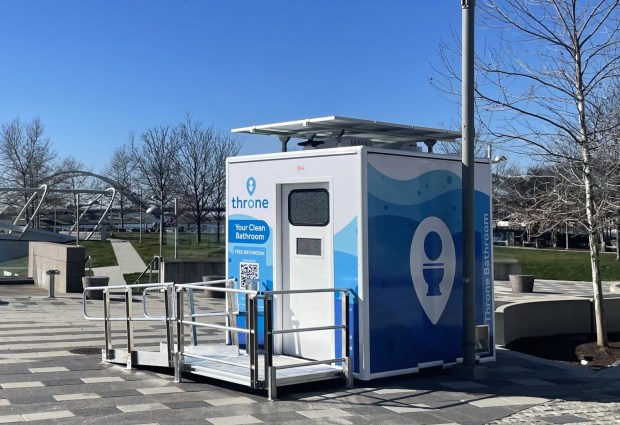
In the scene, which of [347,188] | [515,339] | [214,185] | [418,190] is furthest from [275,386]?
[214,185]

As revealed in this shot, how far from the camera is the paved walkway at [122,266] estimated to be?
28091mm

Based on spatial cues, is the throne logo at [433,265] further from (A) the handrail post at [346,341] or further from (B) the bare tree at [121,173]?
(B) the bare tree at [121,173]

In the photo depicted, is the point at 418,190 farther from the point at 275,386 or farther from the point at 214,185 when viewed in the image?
the point at 214,185

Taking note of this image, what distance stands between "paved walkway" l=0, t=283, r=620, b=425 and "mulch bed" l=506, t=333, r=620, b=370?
1284mm

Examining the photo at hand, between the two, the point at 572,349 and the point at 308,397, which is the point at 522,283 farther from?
the point at 308,397

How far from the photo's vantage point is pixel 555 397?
796cm

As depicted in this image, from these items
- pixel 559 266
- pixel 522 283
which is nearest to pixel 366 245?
pixel 522 283

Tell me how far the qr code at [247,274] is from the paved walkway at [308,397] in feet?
4.76

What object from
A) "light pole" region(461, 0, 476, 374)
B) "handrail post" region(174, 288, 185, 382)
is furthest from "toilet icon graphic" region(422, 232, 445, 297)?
"handrail post" region(174, 288, 185, 382)

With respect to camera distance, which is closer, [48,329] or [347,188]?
[347,188]

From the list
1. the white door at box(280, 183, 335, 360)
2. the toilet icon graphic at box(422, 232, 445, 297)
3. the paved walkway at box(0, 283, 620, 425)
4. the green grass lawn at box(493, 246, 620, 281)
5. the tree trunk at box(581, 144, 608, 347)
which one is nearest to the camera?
the paved walkway at box(0, 283, 620, 425)

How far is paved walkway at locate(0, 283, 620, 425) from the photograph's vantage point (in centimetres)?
683

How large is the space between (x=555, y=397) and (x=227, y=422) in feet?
12.1

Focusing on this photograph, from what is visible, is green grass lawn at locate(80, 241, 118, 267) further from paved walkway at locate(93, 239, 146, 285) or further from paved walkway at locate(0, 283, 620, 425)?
paved walkway at locate(0, 283, 620, 425)
